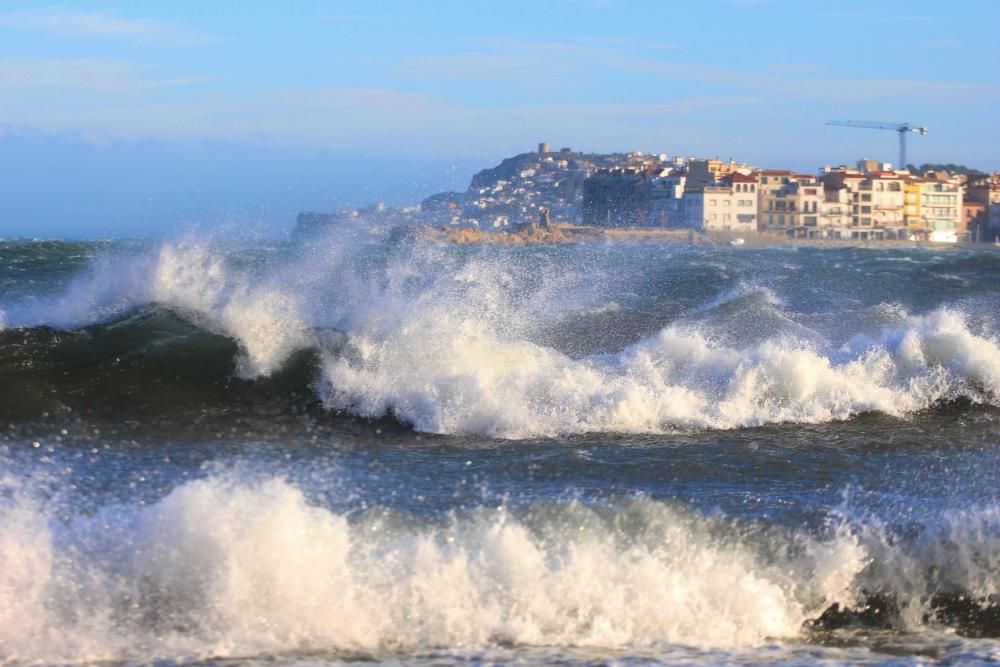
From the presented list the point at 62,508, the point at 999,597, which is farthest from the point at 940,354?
the point at 62,508

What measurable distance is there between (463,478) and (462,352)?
3.54 metres

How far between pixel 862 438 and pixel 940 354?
128 inches

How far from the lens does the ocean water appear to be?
595 centimetres

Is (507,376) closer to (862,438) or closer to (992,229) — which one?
(862,438)

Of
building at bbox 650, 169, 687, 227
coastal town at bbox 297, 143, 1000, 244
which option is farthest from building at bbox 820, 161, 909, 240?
building at bbox 650, 169, 687, 227

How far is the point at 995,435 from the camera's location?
419 inches

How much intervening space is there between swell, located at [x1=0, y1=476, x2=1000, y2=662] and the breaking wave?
11.9ft

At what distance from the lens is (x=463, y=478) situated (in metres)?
8.52

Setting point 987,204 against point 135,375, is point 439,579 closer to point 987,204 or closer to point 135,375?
point 135,375

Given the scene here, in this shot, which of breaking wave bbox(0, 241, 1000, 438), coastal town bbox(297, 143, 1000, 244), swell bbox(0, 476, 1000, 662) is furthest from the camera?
coastal town bbox(297, 143, 1000, 244)

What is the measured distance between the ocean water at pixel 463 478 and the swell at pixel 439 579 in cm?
2

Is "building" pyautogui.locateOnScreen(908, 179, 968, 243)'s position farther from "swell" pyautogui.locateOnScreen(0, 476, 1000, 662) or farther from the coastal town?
"swell" pyautogui.locateOnScreen(0, 476, 1000, 662)

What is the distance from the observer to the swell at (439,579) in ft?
19.2

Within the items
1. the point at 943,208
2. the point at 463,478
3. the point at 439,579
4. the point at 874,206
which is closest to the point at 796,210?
the point at 874,206
